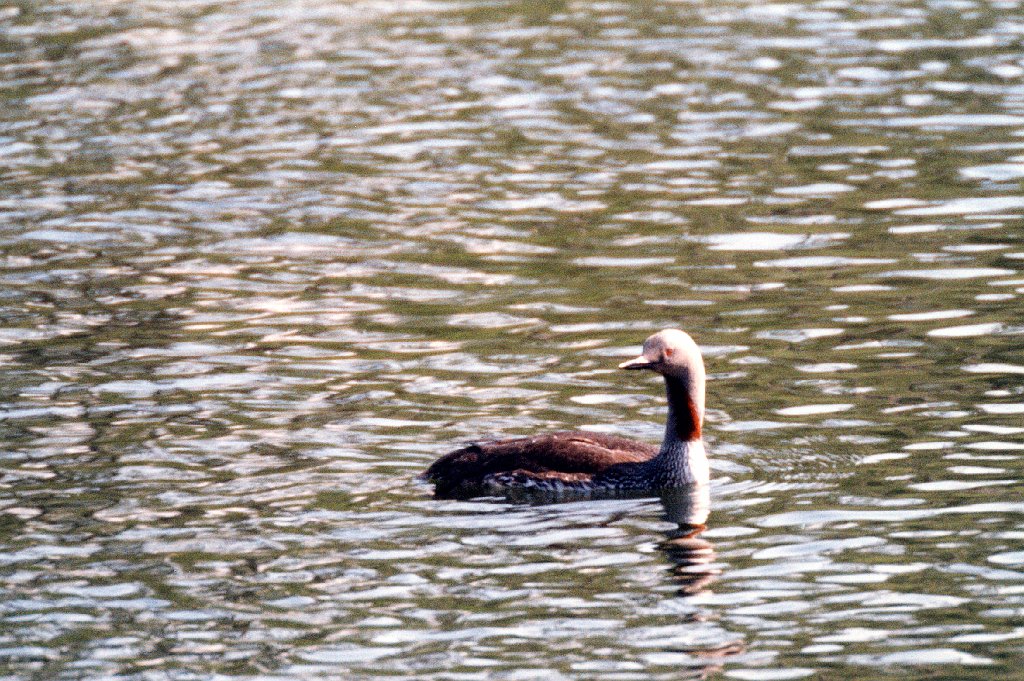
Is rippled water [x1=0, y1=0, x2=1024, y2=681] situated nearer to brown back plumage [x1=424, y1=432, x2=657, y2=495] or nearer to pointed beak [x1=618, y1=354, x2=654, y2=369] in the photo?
brown back plumage [x1=424, y1=432, x2=657, y2=495]

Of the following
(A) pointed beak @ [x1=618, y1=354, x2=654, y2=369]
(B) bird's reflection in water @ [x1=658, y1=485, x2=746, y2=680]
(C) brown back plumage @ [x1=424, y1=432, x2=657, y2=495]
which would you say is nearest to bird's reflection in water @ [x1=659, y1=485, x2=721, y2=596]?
(B) bird's reflection in water @ [x1=658, y1=485, x2=746, y2=680]

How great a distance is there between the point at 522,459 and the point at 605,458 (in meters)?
0.61

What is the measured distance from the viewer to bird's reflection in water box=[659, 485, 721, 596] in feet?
41.0

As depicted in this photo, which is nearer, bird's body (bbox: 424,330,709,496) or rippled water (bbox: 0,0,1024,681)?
rippled water (bbox: 0,0,1024,681)

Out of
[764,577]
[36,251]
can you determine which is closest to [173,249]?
[36,251]

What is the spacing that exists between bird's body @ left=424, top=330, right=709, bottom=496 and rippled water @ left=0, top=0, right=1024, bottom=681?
7.7 inches

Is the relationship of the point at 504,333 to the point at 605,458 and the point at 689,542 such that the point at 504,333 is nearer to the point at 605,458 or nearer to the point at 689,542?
the point at 605,458

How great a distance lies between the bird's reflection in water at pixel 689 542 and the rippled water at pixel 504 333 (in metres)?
0.03

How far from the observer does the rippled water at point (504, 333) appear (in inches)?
469

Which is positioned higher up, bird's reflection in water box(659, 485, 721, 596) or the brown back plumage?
the brown back plumage

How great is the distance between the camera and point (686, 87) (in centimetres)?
2941

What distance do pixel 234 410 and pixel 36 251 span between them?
6832 mm

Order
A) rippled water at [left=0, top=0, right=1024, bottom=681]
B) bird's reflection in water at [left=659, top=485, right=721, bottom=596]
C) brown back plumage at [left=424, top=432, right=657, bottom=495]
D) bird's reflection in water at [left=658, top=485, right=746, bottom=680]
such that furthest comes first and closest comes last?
brown back plumage at [left=424, top=432, right=657, bottom=495], bird's reflection in water at [left=659, top=485, right=721, bottom=596], rippled water at [left=0, top=0, right=1024, bottom=681], bird's reflection in water at [left=658, top=485, right=746, bottom=680]

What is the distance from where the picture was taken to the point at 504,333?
1877cm
